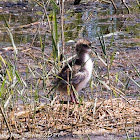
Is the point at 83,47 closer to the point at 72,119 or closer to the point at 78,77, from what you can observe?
the point at 78,77

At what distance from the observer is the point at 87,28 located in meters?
11.5

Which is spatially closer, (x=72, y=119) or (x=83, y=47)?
(x=72, y=119)

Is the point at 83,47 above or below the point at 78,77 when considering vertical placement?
above

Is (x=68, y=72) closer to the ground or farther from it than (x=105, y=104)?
farther from it

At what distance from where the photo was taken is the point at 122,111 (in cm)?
622

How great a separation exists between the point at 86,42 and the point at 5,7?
805cm

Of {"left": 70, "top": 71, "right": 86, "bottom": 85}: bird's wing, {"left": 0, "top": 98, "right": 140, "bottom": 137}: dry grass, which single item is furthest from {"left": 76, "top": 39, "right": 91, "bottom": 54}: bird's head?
{"left": 0, "top": 98, "right": 140, "bottom": 137}: dry grass

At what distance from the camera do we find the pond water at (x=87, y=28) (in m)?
9.10

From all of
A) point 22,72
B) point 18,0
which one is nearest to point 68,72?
point 22,72

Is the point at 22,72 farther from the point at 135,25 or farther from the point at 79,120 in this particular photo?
the point at 135,25

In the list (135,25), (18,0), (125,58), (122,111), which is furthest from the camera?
(18,0)

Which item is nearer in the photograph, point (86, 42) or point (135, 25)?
point (86, 42)

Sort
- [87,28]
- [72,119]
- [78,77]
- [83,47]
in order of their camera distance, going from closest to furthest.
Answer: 1. [72,119]
2. [78,77]
3. [83,47]
4. [87,28]

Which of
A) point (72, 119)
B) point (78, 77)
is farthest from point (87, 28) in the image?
point (72, 119)
